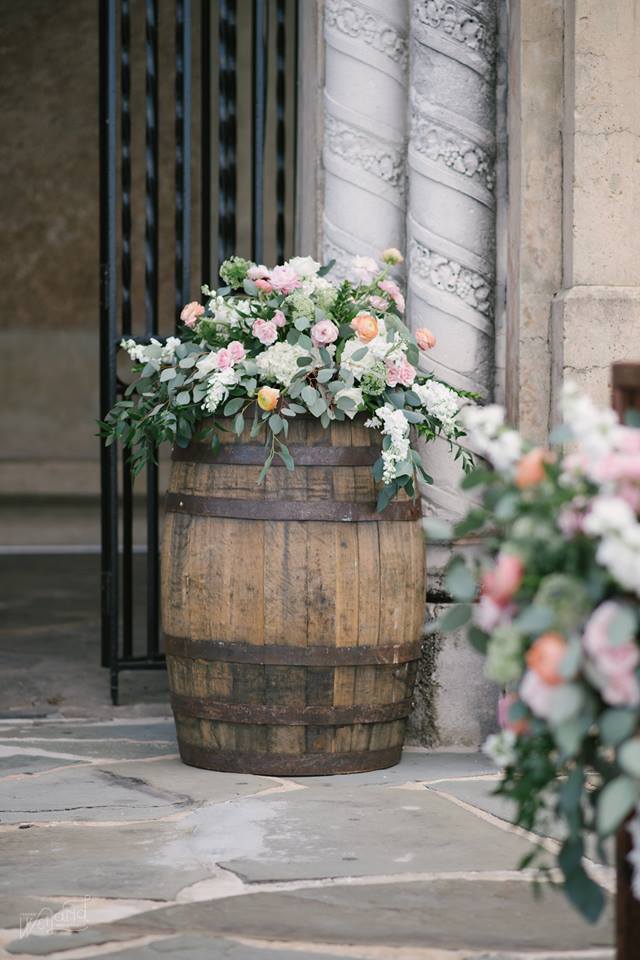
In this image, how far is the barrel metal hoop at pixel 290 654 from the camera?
145 inches

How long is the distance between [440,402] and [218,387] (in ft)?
1.97

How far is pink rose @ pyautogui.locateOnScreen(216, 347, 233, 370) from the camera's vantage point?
145 inches

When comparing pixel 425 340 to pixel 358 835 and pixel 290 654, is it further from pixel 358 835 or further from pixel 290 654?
pixel 358 835

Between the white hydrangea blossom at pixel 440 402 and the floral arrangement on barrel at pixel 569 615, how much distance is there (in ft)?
6.37

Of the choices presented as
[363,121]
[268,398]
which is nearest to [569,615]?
[268,398]

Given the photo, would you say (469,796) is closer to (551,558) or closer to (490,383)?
(490,383)

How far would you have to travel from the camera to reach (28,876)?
288 cm

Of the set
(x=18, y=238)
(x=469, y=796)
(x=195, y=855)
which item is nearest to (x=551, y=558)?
(x=195, y=855)

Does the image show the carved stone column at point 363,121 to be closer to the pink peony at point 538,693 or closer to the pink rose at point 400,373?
the pink rose at point 400,373

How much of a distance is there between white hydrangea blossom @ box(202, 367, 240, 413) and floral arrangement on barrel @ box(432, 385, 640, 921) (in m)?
1.85

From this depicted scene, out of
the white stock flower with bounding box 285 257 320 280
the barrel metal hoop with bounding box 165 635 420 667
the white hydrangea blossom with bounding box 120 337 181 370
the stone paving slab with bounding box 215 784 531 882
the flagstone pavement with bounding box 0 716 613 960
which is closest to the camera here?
the flagstone pavement with bounding box 0 716 613 960

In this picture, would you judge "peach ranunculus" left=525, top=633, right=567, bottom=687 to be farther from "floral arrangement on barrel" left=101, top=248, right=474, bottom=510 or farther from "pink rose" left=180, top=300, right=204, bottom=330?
"pink rose" left=180, top=300, right=204, bottom=330

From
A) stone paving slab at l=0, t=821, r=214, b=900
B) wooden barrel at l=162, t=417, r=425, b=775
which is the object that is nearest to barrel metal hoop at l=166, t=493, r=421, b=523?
wooden barrel at l=162, t=417, r=425, b=775

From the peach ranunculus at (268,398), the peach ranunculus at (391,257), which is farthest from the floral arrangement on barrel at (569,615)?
the peach ranunculus at (391,257)
